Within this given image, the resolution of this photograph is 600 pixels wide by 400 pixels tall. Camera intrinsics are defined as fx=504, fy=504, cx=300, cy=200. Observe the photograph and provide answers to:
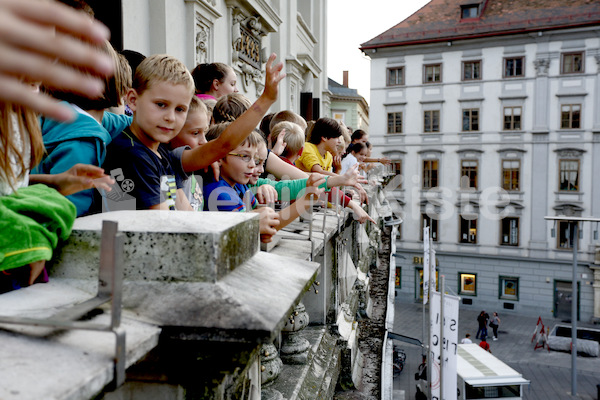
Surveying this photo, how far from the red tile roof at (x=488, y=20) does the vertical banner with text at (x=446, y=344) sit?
25.7 m

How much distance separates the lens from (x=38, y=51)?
0.72 m

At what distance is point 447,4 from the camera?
1313 inches

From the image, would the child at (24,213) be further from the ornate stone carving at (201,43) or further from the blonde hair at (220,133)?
the ornate stone carving at (201,43)

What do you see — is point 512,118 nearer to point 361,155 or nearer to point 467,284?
point 467,284

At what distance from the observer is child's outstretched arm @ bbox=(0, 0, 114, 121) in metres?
0.71

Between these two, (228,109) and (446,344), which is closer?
(228,109)

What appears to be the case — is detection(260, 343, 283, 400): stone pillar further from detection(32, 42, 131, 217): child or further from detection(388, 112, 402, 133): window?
detection(388, 112, 402, 133): window

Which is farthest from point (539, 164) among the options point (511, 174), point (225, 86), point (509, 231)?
point (225, 86)

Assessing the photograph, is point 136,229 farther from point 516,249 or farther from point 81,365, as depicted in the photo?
point 516,249

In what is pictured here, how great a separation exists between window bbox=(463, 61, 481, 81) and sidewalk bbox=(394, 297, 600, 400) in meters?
14.1

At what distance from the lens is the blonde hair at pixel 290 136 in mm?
4781

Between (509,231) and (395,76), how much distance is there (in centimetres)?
1208

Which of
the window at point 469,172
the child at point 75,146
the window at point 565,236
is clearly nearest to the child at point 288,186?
the child at point 75,146

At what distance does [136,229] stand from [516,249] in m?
31.7
